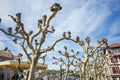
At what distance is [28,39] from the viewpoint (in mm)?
10180

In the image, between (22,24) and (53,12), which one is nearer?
(53,12)

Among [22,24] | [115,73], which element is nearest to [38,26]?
[22,24]

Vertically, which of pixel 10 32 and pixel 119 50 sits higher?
pixel 119 50

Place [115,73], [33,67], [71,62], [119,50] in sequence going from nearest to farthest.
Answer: [33,67] → [71,62] → [115,73] → [119,50]

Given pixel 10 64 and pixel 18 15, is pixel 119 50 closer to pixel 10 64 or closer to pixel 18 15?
pixel 10 64

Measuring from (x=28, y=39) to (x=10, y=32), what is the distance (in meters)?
1.51

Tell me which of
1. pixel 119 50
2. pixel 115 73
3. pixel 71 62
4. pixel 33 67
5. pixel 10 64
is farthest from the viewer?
pixel 119 50

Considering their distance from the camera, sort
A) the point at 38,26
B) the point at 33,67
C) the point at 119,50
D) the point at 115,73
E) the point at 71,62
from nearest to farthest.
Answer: the point at 33,67
the point at 38,26
the point at 71,62
the point at 115,73
the point at 119,50

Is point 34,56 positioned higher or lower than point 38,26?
lower

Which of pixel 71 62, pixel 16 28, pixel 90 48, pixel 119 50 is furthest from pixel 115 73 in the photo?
pixel 16 28

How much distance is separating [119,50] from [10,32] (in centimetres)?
6312

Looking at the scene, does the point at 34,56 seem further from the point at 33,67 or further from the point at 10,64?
the point at 10,64

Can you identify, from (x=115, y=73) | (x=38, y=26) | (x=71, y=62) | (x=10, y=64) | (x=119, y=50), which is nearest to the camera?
(x=38, y=26)

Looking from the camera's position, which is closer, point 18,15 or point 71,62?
point 18,15
